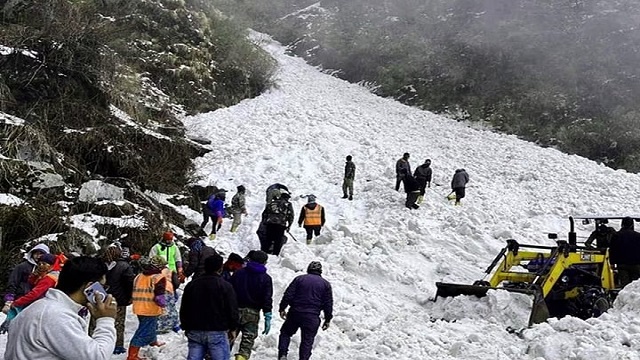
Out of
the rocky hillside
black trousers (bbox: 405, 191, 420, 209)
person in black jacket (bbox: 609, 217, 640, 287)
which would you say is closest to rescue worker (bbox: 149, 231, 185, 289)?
the rocky hillside

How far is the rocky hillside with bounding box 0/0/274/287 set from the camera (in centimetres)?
1027

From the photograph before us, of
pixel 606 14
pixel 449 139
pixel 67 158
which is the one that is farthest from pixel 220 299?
pixel 606 14

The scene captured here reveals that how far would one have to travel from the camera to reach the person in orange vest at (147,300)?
22.2 feet

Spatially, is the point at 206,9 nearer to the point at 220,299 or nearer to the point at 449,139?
the point at 449,139

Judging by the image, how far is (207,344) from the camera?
18.9 ft

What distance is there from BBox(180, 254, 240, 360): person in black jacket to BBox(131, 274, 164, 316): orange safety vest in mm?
1182

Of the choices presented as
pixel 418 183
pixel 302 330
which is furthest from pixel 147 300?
pixel 418 183

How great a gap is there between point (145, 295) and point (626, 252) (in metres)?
8.15

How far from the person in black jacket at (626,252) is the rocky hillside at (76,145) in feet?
28.9

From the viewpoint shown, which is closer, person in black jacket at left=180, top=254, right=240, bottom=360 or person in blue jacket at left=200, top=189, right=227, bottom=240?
person in black jacket at left=180, top=254, right=240, bottom=360

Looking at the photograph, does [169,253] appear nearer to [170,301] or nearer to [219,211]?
[170,301]

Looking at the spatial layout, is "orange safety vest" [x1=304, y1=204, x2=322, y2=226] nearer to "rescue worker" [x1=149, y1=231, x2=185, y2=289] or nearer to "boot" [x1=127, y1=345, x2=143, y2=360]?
"rescue worker" [x1=149, y1=231, x2=185, y2=289]

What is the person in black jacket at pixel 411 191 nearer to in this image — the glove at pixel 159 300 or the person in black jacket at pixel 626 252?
the person in black jacket at pixel 626 252

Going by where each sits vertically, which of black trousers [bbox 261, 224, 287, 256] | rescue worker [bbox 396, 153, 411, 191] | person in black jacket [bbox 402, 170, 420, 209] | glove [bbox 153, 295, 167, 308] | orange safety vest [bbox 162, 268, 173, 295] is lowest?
black trousers [bbox 261, 224, 287, 256]
